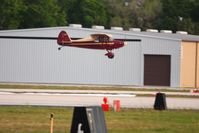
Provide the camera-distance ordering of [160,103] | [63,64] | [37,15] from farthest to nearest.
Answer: [37,15], [63,64], [160,103]

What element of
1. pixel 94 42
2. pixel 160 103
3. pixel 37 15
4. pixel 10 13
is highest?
pixel 37 15

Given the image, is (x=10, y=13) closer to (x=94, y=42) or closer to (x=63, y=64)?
(x=63, y=64)

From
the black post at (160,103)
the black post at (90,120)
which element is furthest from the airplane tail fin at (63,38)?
the black post at (90,120)

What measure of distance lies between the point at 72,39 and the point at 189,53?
10.2 metres

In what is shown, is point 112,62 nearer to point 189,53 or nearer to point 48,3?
point 189,53

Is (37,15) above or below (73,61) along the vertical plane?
above

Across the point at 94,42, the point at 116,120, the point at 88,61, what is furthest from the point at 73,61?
the point at 116,120

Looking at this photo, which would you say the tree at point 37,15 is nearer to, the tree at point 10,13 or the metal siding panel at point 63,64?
the tree at point 10,13

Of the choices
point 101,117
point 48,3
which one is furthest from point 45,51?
point 101,117

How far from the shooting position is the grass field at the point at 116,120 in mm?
22719

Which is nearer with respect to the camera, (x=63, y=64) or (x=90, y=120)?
(x=90, y=120)

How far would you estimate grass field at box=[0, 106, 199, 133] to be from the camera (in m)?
22.7

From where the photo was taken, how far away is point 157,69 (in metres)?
64.6

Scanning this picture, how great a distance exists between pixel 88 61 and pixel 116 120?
3757cm
